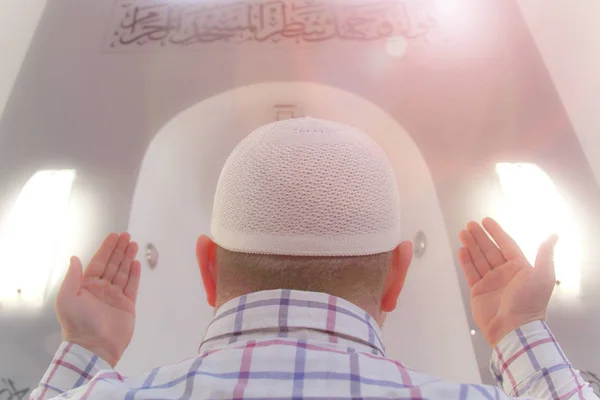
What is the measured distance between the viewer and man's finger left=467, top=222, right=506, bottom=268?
72 cm

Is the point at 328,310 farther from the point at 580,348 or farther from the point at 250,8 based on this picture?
the point at 250,8

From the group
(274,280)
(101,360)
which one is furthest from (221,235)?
(101,360)

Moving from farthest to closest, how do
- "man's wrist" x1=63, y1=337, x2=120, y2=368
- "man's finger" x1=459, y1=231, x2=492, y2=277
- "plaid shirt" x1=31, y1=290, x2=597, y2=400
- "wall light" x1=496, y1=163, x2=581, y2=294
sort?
"wall light" x1=496, y1=163, x2=581, y2=294 < "man's finger" x1=459, y1=231, x2=492, y2=277 < "man's wrist" x1=63, y1=337, x2=120, y2=368 < "plaid shirt" x1=31, y1=290, x2=597, y2=400

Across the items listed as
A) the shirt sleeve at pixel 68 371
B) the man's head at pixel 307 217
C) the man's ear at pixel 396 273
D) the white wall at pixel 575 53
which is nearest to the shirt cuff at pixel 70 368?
the shirt sleeve at pixel 68 371

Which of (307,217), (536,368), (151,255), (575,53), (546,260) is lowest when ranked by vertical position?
(536,368)

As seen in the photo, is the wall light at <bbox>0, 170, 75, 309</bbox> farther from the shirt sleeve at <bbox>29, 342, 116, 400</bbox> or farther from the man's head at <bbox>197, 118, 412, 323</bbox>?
the man's head at <bbox>197, 118, 412, 323</bbox>

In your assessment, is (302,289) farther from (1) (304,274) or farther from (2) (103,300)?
(2) (103,300)

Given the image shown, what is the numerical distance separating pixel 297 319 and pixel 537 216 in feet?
2.00

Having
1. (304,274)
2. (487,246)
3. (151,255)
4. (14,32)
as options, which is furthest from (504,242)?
(14,32)

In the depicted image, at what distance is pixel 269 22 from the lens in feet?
3.31

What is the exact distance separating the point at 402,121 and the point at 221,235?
0.56 metres

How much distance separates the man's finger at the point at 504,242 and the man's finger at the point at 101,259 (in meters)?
0.54

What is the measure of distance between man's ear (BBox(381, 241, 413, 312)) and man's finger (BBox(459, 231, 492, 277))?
0.25m

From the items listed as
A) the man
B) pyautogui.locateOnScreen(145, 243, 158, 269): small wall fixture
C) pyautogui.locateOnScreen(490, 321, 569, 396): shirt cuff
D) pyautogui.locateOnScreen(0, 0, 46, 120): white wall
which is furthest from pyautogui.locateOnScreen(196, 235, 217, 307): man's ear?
pyautogui.locateOnScreen(0, 0, 46, 120): white wall
